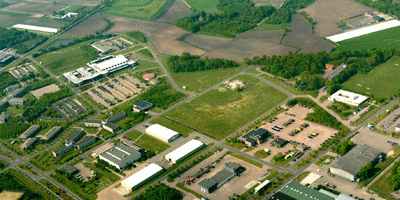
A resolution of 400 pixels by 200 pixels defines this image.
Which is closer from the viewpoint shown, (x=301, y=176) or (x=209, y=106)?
(x=301, y=176)

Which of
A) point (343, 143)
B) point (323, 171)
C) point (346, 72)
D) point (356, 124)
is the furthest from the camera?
point (346, 72)

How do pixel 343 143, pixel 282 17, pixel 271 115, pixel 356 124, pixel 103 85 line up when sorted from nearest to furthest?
pixel 343 143
pixel 356 124
pixel 271 115
pixel 103 85
pixel 282 17

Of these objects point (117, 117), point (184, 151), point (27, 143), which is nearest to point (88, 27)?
point (117, 117)

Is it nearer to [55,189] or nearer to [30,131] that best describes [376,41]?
[55,189]

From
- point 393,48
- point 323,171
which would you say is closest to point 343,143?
point 323,171

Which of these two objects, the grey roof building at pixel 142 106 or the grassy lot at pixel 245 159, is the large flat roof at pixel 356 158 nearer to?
the grassy lot at pixel 245 159

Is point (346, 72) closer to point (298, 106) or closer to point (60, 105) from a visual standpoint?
point (298, 106)

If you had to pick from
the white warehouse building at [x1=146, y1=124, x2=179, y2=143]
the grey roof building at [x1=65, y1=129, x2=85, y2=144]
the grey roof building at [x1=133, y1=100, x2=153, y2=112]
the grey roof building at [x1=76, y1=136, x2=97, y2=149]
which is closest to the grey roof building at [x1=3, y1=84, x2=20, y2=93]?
the grey roof building at [x1=65, y1=129, x2=85, y2=144]
